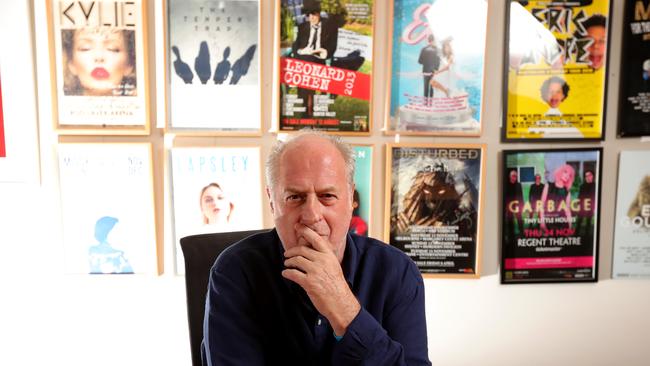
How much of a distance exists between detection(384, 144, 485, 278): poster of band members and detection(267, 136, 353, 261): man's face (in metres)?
0.86

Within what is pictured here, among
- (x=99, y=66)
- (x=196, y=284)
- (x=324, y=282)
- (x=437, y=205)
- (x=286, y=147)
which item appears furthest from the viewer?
(x=437, y=205)

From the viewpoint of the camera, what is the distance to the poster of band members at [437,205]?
1939 mm

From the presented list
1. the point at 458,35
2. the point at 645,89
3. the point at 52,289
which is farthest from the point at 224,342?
the point at 645,89

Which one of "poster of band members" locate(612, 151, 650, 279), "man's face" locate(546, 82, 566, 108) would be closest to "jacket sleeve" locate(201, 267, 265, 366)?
"man's face" locate(546, 82, 566, 108)

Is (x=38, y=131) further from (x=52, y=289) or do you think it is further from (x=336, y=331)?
(x=336, y=331)

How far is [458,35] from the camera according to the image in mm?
1903

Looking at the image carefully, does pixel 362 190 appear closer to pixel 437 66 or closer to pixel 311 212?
pixel 437 66

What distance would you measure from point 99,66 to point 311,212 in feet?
4.26

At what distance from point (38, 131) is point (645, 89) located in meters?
2.53

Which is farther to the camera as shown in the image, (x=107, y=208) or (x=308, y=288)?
(x=107, y=208)

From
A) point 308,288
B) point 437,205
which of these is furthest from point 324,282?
point 437,205

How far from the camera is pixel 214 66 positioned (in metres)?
1.88

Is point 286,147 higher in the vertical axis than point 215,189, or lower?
higher

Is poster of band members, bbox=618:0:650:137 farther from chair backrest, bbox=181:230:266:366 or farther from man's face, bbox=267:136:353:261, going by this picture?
chair backrest, bbox=181:230:266:366
